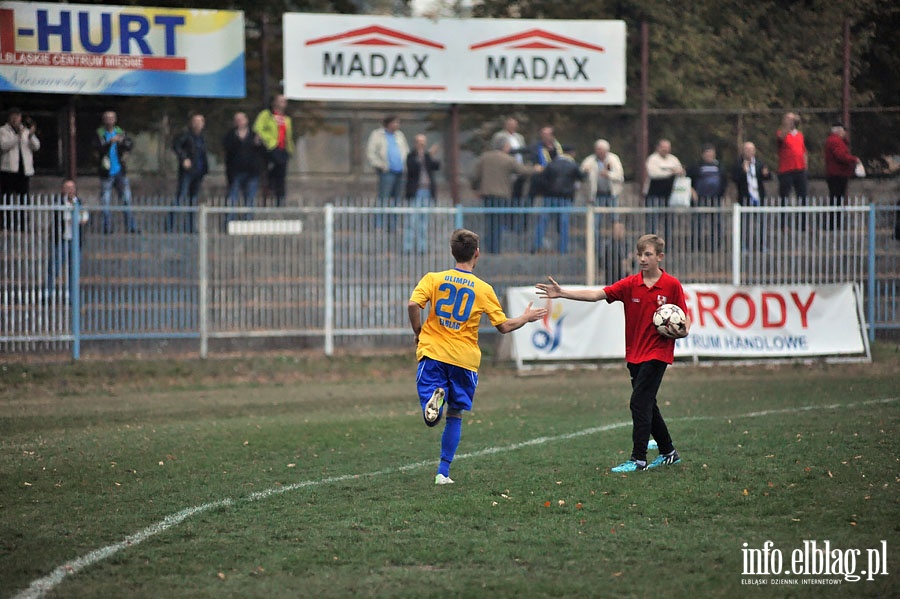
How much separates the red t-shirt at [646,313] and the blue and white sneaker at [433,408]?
60.9 inches

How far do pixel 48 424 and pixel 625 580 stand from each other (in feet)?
27.2

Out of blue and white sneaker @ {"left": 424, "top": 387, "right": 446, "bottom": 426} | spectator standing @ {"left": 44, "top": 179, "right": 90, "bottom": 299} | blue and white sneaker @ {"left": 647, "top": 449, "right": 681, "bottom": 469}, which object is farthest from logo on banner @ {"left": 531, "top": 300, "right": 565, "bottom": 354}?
blue and white sneaker @ {"left": 424, "top": 387, "right": 446, "bottom": 426}

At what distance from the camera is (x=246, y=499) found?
26.7 feet

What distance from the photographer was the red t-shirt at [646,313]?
8820 millimetres

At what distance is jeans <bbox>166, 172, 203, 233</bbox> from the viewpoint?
18.0 m

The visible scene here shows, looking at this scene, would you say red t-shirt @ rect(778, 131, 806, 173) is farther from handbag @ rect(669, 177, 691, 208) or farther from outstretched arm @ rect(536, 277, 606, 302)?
outstretched arm @ rect(536, 277, 606, 302)

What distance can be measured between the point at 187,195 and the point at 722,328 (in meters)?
9.46

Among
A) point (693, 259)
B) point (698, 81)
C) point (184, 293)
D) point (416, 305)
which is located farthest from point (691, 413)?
point (698, 81)

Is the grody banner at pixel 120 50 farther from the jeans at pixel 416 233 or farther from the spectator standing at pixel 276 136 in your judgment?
the jeans at pixel 416 233

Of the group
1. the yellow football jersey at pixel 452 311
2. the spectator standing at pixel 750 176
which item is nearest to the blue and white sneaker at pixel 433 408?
the yellow football jersey at pixel 452 311

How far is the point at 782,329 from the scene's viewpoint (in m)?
17.5

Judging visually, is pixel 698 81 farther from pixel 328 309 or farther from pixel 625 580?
pixel 625 580

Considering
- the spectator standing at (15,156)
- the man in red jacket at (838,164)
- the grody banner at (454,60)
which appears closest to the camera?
the spectator standing at (15,156)

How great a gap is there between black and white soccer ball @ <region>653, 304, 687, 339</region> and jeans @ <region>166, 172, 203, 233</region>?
11.0 meters
